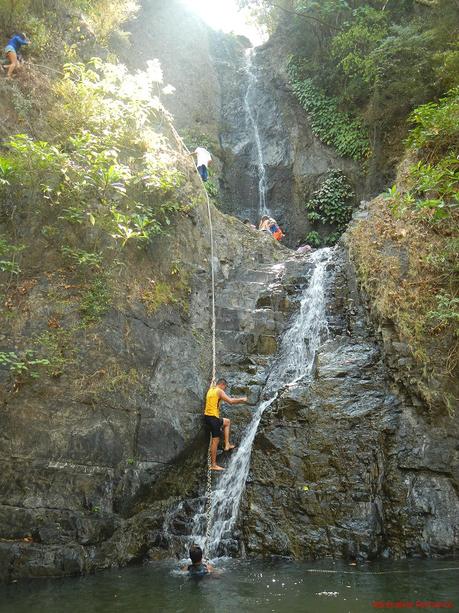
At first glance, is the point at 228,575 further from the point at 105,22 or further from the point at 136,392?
the point at 105,22

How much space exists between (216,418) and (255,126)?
1430 cm

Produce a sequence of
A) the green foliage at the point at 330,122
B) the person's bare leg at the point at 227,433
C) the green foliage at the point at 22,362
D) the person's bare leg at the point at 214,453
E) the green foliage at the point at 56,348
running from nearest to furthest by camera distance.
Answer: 1. the green foliage at the point at 22,362
2. the green foliage at the point at 56,348
3. the person's bare leg at the point at 214,453
4. the person's bare leg at the point at 227,433
5. the green foliage at the point at 330,122

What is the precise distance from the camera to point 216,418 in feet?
25.1

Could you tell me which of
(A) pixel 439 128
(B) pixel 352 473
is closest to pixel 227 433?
(B) pixel 352 473

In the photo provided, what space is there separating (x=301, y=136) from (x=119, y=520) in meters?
14.9

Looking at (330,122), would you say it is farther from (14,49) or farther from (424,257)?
(14,49)

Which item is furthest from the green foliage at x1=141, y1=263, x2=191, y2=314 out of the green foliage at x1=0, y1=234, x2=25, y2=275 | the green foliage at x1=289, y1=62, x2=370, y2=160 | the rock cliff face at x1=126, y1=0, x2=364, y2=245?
the green foliage at x1=289, y1=62, x2=370, y2=160

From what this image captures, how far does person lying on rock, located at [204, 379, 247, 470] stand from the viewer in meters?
7.59

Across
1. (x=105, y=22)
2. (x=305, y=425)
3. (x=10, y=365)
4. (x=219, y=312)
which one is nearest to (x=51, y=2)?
(x=105, y=22)

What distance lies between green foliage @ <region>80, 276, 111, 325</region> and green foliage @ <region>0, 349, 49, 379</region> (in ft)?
3.29

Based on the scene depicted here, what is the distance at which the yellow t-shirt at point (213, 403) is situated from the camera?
25.3 feet

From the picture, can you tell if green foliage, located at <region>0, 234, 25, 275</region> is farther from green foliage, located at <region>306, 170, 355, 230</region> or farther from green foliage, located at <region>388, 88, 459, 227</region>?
green foliage, located at <region>306, 170, 355, 230</region>

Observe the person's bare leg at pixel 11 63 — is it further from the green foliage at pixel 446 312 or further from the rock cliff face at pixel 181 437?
the green foliage at pixel 446 312

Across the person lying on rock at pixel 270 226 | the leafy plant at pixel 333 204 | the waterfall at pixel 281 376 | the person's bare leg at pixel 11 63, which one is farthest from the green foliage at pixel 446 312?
the person's bare leg at pixel 11 63
